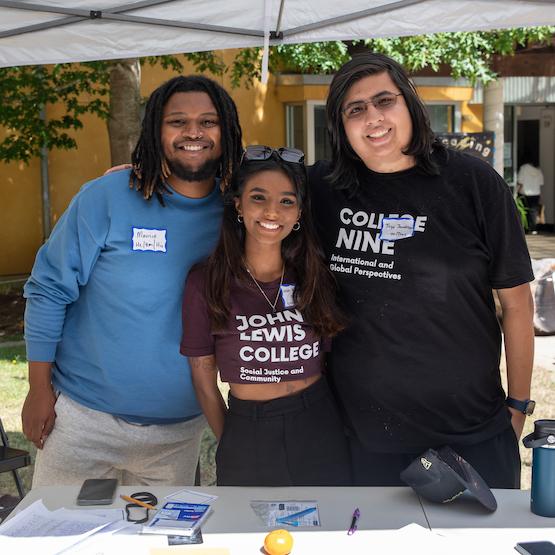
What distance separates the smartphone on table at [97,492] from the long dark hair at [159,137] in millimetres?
950

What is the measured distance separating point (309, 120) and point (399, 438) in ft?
35.2

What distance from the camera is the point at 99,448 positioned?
2.80m

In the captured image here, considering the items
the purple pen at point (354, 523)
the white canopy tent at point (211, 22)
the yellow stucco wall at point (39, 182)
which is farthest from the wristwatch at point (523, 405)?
the yellow stucco wall at point (39, 182)

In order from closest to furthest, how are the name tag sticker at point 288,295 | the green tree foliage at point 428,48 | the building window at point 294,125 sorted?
the name tag sticker at point 288,295, the green tree foliage at point 428,48, the building window at point 294,125

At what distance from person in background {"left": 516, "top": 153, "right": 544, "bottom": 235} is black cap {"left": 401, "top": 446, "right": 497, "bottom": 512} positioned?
47.5 ft

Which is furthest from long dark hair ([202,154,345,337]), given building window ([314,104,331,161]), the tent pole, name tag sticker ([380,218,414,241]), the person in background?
the person in background

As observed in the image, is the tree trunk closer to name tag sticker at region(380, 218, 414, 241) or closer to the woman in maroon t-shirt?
the woman in maroon t-shirt

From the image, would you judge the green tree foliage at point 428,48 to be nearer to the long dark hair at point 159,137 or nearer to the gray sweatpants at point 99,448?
the long dark hair at point 159,137

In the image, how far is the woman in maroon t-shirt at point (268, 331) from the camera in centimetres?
250

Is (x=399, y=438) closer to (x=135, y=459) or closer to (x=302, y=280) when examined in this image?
(x=302, y=280)

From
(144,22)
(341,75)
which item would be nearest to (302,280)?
(341,75)

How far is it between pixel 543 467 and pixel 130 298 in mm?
1406

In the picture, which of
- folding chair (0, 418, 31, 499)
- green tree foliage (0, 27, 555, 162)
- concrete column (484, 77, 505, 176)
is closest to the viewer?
folding chair (0, 418, 31, 499)

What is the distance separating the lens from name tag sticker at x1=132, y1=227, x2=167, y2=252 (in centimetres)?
265
